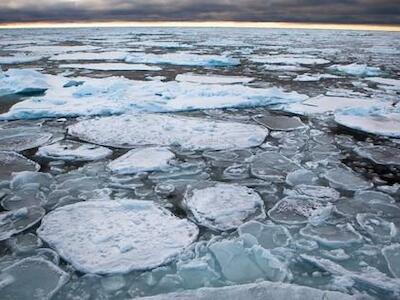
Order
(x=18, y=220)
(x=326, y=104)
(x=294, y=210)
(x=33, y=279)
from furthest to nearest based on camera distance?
(x=326, y=104) → (x=294, y=210) → (x=18, y=220) → (x=33, y=279)

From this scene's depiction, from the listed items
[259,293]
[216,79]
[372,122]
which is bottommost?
[216,79]

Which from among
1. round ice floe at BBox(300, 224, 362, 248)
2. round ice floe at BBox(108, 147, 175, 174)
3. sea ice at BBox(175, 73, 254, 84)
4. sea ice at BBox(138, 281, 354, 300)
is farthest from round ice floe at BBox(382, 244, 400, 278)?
sea ice at BBox(175, 73, 254, 84)

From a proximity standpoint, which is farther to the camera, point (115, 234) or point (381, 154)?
point (381, 154)

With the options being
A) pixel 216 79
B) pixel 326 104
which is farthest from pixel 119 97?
pixel 326 104

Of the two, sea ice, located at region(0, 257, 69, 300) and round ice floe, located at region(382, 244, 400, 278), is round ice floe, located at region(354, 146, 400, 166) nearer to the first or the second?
round ice floe, located at region(382, 244, 400, 278)

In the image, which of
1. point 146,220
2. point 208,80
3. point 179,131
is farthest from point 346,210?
point 208,80

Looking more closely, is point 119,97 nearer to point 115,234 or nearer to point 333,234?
point 115,234

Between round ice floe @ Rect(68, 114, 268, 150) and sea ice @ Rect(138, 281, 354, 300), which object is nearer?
sea ice @ Rect(138, 281, 354, 300)
